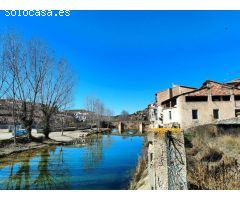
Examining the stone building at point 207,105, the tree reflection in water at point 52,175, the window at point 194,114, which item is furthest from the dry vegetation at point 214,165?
the window at point 194,114

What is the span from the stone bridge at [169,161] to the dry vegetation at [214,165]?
930mm

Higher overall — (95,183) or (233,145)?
(233,145)

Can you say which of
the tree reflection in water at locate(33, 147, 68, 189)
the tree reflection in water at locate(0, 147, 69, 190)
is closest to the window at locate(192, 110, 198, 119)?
the tree reflection in water at locate(0, 147, 69, 190)

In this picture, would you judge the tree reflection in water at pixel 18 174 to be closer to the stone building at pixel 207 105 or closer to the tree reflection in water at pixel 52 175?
the tree reflection in water at pixel 52 175

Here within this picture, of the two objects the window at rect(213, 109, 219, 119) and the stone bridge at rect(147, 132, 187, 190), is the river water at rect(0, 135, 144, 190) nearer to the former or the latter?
the stone bridge at rect(147, 132, 187, 190)

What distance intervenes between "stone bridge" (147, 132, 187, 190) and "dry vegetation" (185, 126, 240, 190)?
930 mm

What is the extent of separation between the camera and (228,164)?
9.87m

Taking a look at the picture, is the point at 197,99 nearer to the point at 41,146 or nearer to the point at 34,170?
the point at 41,146

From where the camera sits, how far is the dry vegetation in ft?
22.0

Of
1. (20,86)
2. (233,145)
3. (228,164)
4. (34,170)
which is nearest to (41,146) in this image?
(20,86)

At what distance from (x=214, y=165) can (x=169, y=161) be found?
13.1 feet

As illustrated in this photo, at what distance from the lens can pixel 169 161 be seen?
6.18 meters

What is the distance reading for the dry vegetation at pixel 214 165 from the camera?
6.69 metres
